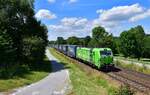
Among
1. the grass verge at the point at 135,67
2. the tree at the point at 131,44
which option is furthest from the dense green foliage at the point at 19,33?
the tree at the point at 131,44

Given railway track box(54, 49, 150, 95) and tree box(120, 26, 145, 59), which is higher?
tree box(120, 26, 145, 59)

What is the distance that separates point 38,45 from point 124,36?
63074mm

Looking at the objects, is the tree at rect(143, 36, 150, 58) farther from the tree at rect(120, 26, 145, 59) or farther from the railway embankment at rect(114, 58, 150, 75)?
the railway embankment at rect(114, 58, 150, 75)

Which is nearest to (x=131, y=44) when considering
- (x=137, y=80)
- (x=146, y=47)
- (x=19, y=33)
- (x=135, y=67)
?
(x=146, y=47)

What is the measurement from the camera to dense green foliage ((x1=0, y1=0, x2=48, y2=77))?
179ft

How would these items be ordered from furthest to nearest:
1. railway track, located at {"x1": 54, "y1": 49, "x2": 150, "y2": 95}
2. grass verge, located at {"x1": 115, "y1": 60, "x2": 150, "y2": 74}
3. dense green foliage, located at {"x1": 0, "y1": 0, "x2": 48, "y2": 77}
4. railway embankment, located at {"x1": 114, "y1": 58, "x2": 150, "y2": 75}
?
dense green foliage, located at {"x1": 0, "y1": 0, "x2": 48, "y2": 77} → railway embankment, located at {"x1": 114, "y1": 58, "x2": 150, "y2": 75} → grass verge, located at {"x1": 115, "y1": 60, "x2": 150, "y2": 74} → railway track, located at {"x1": 54, "y1": 49, "x2": 150, "y2": 95}

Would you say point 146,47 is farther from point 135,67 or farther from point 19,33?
point 19,33

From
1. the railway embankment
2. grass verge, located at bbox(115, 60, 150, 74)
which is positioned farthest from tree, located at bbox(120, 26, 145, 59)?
the railway embankment

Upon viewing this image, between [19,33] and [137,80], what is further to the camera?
[19,33]

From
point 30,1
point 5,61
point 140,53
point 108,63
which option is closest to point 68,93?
point 108,63

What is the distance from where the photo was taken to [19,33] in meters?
59.8

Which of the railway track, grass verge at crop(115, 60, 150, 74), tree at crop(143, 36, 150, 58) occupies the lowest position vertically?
the railway track

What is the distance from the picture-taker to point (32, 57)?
5788 centimetres

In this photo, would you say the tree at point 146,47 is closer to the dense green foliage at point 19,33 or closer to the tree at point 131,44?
the tree at point 131,44
